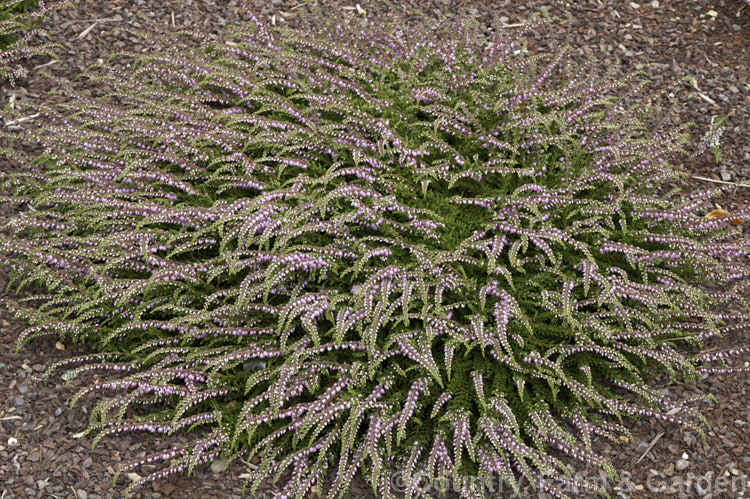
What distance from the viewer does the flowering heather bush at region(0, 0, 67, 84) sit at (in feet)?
16.0

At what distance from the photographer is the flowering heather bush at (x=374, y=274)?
10.1 ft

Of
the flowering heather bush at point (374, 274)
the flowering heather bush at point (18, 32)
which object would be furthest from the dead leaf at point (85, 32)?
the flowering heather bush at point (374, 274)

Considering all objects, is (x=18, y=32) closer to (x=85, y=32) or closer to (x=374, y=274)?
(x=85, y=32)

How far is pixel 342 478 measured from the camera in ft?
9.61

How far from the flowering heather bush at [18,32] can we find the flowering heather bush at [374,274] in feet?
4.47

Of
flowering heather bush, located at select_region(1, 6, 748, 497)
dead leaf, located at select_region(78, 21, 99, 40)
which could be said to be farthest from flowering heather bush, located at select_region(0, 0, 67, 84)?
flowering heather bush, located at select_region(1, 6, 748, 497)

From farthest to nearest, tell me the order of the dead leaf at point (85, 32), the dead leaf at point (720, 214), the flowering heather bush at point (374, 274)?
1. the dead leaf at point (85, 32)
2. the dead leaf at point (720, 214)
3. the flowering heather bush at point (374, 274)

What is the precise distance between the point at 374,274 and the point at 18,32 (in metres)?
4.06

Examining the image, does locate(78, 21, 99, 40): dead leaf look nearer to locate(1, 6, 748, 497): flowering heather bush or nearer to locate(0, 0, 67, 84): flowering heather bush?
locate(0, 0, 67, 84): flowering heather bush

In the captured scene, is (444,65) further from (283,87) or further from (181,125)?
(181,125)

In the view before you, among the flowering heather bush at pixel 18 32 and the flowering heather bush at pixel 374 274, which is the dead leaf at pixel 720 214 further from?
the flowering heather bush at pixel 18 32

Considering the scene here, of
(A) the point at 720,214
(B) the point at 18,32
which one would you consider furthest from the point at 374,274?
(B) the point at 18,32

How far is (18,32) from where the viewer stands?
5.23m

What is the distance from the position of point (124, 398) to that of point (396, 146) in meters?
1.88
